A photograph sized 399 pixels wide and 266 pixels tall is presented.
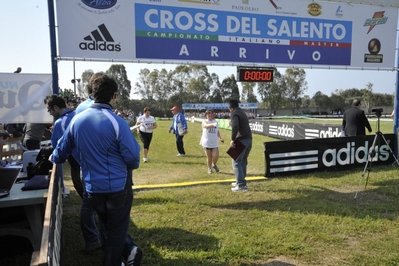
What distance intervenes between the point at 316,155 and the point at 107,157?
6.48 meters

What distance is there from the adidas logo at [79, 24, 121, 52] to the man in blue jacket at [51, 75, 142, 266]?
11.2ft

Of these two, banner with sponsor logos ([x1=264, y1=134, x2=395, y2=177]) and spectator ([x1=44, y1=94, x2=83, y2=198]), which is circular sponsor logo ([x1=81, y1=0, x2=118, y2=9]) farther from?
banner with sponsor logos ([x1=264, y1=134, x2=395, y2=177])

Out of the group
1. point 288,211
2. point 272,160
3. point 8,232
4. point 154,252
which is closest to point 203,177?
point 272,160

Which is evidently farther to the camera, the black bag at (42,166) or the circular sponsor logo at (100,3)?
the circular sponsor logo at (100,3)

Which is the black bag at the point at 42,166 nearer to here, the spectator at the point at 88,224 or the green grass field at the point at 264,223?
the spectator at the point at 88,224

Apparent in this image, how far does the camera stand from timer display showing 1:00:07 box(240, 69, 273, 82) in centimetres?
689

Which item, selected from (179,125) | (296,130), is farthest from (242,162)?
(296,130)

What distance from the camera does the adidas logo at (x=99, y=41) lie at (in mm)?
5684

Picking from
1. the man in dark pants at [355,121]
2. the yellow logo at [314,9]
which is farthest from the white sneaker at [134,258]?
the man in dark pants at [355,121]

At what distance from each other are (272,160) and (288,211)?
8.11 ft

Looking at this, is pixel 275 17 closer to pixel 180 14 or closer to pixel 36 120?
pixel 180 14

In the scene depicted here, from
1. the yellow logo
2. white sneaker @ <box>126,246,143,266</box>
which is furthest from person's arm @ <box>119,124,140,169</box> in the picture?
the yellow logo

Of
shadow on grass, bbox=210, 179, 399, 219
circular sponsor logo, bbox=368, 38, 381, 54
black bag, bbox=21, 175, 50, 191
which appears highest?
circular sponsor logo, bbox=368, 38, 381, 54

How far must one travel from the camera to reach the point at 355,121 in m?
8.45
